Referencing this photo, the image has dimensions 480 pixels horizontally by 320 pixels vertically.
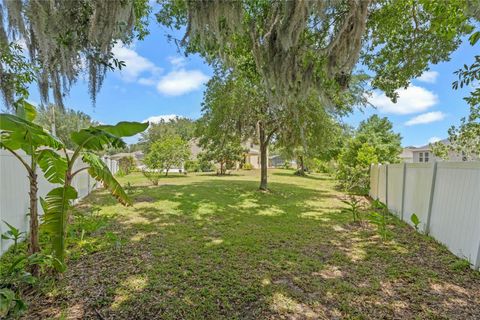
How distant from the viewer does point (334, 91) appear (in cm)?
528

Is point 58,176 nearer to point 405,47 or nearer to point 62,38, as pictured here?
point 62,38

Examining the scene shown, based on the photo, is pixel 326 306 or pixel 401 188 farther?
pixel 401 188

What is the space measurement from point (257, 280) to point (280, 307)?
60 centimetres

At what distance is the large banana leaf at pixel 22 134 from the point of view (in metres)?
2.28

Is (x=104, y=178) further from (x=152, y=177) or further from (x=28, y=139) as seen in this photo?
(x=152, y=177)

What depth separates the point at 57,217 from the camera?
2.70m

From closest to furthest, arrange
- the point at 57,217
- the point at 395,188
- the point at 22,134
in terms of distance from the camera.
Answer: the point at 22,134 → the point at 57,217 → the point at 395,188

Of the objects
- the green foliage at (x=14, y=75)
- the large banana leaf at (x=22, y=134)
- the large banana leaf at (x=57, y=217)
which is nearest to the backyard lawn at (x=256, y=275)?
the large banana leaf at (x=57, y=217)

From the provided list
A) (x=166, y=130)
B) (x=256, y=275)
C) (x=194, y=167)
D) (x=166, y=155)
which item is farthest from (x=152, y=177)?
(x=166, y=130)

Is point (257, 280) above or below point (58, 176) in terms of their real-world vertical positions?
below

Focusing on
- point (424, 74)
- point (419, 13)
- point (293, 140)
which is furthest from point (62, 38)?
point (293, 140)

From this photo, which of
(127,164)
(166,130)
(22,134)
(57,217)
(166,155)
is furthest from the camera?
(166,130)

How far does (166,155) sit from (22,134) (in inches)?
610

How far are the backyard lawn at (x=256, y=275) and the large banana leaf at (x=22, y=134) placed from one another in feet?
4.98
